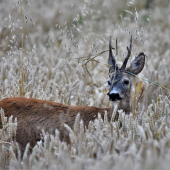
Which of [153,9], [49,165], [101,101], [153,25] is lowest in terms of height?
[49,165]

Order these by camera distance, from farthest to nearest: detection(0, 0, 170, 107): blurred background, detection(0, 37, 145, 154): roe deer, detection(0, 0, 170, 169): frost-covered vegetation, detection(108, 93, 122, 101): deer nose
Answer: detection(0, 0, 170, 107): blurred background, detection(108, 93, 122, 101): deer nose, detection(0, 37, 145, 154): roe deer, detection(0, 0, 170, 169): frost-covered vegetation

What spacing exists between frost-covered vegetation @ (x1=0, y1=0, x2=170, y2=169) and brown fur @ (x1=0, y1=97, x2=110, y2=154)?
13cm

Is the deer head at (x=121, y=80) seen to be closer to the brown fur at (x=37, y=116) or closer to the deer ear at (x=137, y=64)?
the deer ear at (x=137, y=64)

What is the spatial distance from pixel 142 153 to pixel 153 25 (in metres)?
10.8

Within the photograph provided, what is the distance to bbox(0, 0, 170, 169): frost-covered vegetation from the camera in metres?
2.33

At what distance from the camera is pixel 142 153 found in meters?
2.21

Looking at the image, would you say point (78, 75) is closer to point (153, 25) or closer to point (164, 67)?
point (164, 67)

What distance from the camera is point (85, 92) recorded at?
17.4ft

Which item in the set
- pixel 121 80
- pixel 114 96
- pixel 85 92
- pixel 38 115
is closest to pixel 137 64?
pixel 121 80

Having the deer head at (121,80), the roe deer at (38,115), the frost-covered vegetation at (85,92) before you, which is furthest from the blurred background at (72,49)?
the roe deer at (38,115)

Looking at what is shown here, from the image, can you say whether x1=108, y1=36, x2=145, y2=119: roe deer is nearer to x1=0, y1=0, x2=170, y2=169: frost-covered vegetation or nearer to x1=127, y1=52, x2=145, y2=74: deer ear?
x1=127, y1=52, x2=145, y2=74: deer ear

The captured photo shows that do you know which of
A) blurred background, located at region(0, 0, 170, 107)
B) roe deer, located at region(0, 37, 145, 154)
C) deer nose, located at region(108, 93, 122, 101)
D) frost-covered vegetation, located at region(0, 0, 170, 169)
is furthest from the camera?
blurred background, located at region(0, 0, 170, 107)

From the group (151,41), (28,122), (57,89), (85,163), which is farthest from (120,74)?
(151,41)

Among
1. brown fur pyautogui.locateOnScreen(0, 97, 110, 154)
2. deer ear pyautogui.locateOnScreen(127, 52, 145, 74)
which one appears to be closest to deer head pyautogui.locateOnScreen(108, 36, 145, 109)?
deer ear pyautogui.locateOnScreen(127, 52, 145, 74)
